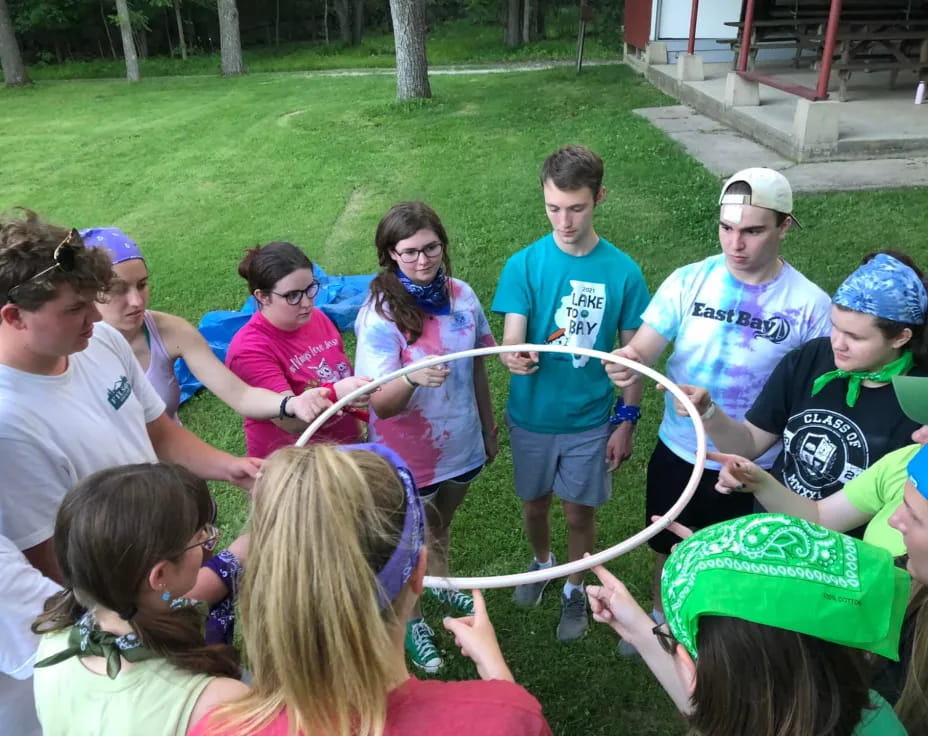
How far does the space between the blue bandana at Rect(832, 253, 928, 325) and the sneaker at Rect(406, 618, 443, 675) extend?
7.58ft

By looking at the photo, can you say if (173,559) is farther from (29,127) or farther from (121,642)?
(29,127)

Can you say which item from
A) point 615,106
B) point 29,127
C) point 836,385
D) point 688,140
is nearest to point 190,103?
point 29,127

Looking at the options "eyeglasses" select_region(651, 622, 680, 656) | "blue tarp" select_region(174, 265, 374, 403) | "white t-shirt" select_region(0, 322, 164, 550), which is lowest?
"blue tarp" select_region(174, 265, 374, 403)

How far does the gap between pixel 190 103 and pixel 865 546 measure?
20.3 m

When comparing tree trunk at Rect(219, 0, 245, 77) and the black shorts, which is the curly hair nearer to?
the black shorts

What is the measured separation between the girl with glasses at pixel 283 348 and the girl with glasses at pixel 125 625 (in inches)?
51.0

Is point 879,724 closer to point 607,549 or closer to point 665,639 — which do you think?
point 665,639

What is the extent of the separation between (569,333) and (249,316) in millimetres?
3909

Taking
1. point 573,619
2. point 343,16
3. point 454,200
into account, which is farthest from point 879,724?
point 343,16

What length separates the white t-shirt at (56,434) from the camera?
6.41 feet

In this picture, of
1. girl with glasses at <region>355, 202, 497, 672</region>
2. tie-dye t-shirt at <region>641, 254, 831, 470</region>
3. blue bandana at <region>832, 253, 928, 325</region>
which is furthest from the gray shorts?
blue bandana at <region>832, 253, 928, 325</region>

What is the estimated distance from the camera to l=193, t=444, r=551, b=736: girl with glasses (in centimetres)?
125

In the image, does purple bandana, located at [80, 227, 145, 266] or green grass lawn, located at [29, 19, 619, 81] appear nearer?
purple bandana, located at [80, 227, 145, 266]

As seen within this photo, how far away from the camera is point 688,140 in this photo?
36.6 feet
